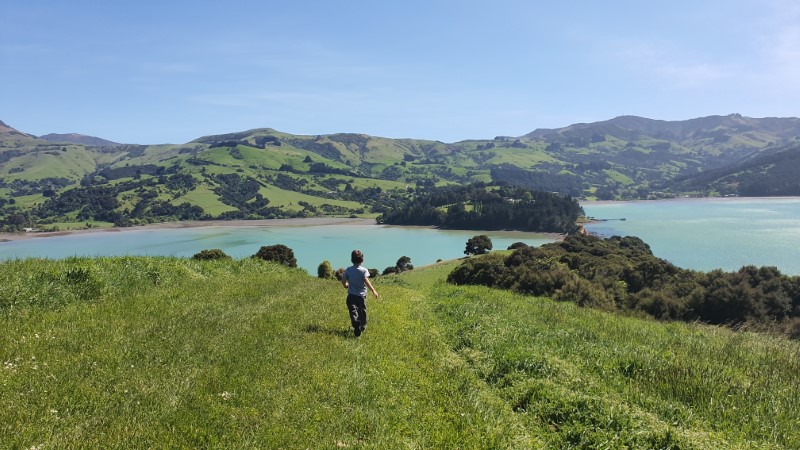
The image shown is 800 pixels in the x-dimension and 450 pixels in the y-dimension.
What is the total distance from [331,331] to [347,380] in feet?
15.3

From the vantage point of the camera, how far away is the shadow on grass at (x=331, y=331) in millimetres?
13978

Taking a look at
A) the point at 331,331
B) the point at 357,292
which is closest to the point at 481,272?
the point at 357,292

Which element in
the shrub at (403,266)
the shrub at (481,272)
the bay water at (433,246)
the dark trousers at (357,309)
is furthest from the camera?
the bay water at (433,246)

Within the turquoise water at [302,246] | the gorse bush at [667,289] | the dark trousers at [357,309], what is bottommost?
the turquoise water at [302,246]

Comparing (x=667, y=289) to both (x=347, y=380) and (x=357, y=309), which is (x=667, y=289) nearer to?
(x=357, y=309)

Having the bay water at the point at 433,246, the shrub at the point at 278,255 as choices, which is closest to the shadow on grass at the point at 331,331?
the shrub at the point at 278,255

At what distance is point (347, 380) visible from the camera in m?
9.91

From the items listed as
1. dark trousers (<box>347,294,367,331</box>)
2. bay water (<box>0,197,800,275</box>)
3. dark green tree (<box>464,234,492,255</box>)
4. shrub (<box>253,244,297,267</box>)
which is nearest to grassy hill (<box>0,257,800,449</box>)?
dark trousers (<box>347,294,367,331</box>)

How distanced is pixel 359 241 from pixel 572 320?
169174 mm

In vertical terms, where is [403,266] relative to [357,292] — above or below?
below

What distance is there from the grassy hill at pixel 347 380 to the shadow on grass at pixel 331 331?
0.34ft

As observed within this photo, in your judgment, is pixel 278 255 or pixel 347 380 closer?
pixel 347 380

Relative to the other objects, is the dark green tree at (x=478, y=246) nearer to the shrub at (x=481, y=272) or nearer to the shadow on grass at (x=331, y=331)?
the shrub at (x=481, y=272)

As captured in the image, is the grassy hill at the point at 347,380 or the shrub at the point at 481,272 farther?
the shrub at the point at 481,272
